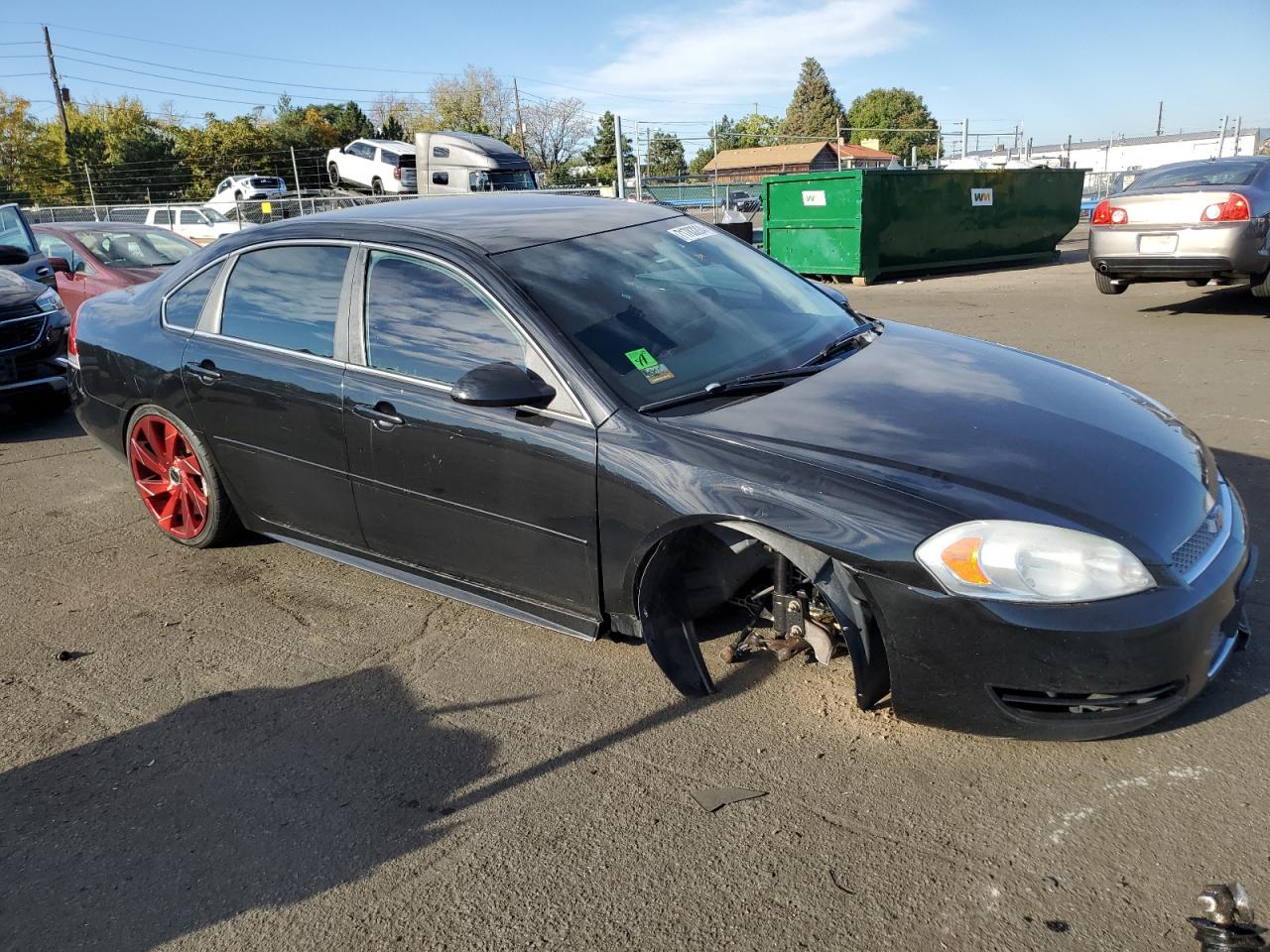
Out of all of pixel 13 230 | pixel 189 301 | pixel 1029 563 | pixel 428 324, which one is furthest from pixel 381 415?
pixel 13 230

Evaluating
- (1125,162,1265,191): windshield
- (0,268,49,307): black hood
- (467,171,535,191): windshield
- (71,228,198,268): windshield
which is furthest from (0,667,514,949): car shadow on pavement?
(467,171,535,191): windshield

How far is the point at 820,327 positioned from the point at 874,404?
858mm

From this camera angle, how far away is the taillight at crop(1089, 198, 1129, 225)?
9.78 meters

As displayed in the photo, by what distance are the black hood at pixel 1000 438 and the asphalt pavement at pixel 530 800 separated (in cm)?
66

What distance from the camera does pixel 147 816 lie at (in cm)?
270

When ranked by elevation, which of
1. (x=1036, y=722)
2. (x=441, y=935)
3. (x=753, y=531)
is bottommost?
(x=441, y=935)

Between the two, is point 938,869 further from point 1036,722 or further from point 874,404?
point 874,404

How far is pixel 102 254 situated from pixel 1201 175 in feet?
37.6

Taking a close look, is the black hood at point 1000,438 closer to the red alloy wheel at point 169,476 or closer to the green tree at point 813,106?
the red alloy wheel at point 169,476

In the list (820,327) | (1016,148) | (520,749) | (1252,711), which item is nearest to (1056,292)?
(820,327)

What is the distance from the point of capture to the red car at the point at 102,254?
10.0 metres

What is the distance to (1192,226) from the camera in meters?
9.22

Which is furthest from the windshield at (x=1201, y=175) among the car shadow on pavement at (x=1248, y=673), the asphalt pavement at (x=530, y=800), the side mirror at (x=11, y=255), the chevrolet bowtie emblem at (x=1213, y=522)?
the side mirror at (x=11, y=255)

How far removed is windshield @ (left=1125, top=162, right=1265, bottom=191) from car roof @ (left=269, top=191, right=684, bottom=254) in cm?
A: 773
